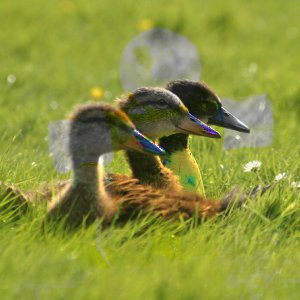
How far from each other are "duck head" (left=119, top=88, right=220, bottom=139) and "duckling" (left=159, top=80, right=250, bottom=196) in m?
0.22

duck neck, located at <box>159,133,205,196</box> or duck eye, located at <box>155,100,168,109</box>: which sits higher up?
duck eye, located at <box>155,100,168,109</box>

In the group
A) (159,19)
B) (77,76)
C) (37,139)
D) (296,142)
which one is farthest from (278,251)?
Result: (159,19)

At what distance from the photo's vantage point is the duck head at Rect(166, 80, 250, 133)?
17.7ft

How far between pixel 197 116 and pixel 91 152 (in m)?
1.54

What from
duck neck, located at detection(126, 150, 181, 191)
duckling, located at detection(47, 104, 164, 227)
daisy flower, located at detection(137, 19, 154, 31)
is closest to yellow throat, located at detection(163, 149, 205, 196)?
duck neck, located at detection(126, 150, 181, 191)

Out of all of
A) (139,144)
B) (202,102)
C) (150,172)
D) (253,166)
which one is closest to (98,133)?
(139,144)

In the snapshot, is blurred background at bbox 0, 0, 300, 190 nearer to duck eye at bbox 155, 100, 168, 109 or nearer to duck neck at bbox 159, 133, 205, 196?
duck neck at bbox 159, 133, 205, 196

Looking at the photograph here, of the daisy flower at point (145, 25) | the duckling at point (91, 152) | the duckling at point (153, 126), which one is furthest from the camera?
the daisy flower at point (145, 25)

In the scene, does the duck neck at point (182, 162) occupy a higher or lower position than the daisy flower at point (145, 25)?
lower

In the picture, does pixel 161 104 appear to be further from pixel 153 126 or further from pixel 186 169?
pixel 186 169

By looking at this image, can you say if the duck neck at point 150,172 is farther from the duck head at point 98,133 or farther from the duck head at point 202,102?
the duck head at point 202,102

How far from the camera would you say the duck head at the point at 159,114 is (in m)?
4.86

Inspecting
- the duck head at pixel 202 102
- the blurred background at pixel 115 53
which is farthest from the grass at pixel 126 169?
the duck head at pixel 202 102

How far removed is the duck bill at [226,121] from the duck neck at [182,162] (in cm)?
35
